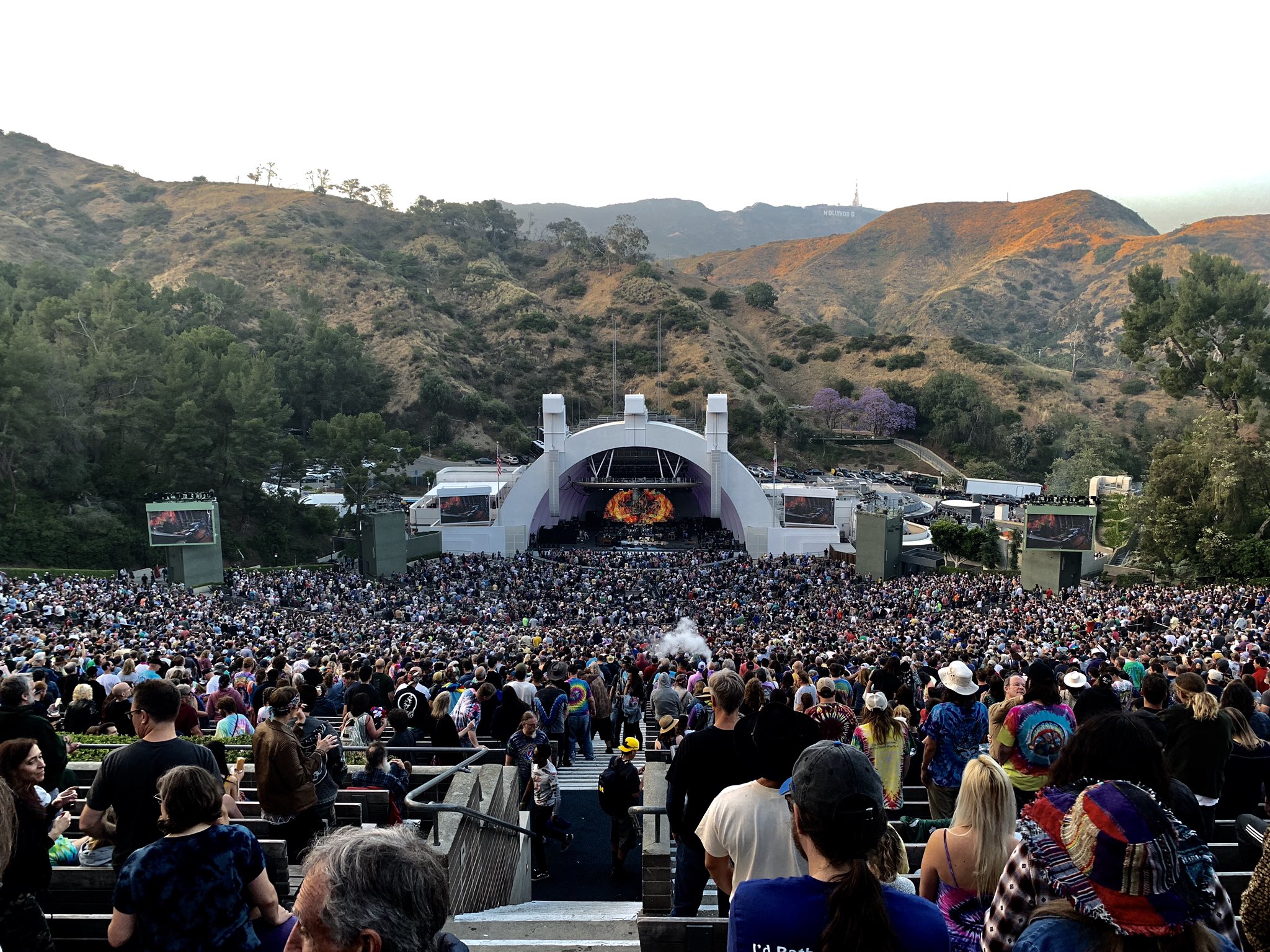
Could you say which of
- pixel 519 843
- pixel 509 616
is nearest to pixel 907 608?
pixel 509 616

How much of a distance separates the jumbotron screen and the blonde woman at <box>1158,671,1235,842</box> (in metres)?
26.2

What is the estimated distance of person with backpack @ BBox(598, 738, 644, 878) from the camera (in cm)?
606

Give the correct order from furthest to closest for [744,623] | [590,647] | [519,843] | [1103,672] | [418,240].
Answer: [418,240], [744,623], [590,647], [1103,672], [519,843]

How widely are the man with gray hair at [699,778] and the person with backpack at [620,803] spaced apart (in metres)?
2.10

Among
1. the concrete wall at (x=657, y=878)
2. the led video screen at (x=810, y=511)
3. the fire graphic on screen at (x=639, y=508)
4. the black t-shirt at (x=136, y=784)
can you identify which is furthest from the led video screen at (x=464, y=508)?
the black t-shirt at (x=136, y=784)

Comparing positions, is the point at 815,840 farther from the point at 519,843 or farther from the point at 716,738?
the point at 519,843

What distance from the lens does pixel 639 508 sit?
42.8 metres

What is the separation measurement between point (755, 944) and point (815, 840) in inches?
10.5

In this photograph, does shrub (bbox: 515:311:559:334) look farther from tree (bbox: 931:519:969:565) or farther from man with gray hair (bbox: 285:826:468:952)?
man with gray hair (bbox: 285:826:468:952)

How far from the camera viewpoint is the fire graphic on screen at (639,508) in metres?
42.8

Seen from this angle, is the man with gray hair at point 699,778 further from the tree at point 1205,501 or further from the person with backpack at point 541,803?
the tree at point 1205,501

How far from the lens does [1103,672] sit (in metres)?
8.93

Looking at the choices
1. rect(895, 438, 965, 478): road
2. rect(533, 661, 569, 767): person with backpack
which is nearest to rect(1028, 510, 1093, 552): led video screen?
rect(533, 661, 569, 767): person with backpack

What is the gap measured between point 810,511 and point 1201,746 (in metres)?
32.3
